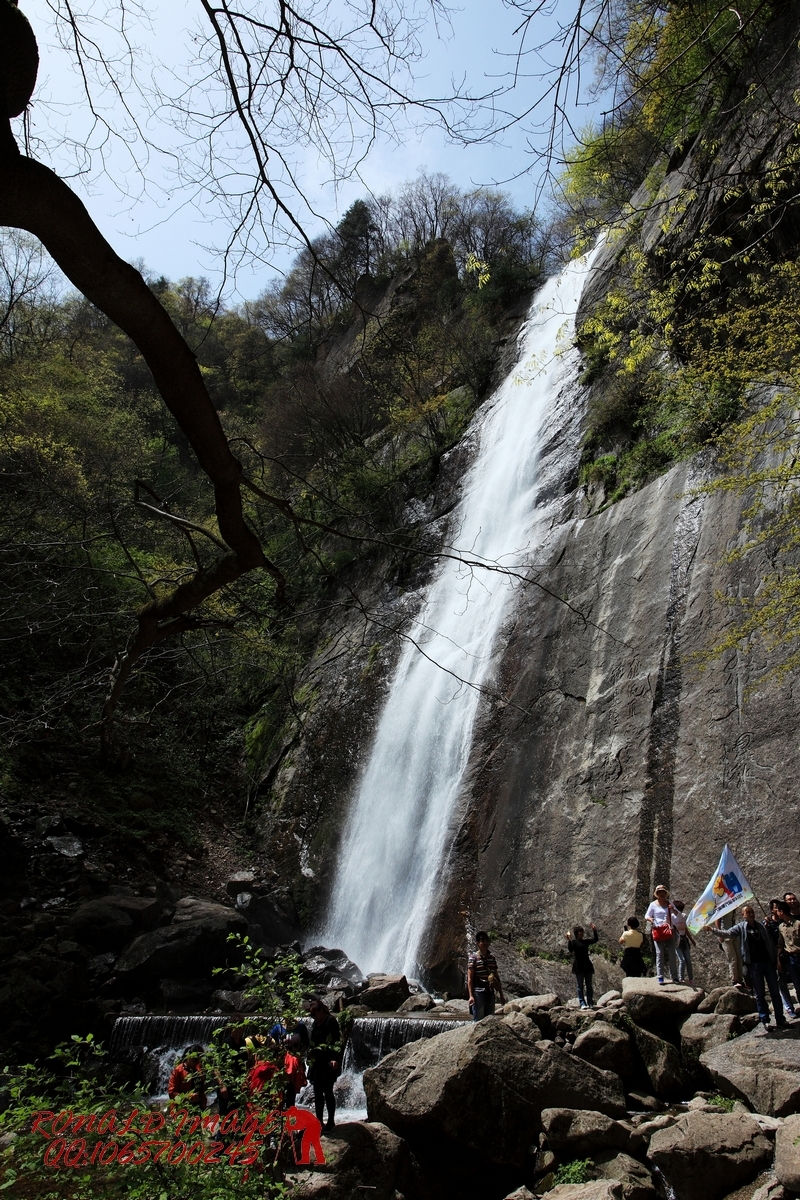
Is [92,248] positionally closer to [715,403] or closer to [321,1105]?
[321,1105]

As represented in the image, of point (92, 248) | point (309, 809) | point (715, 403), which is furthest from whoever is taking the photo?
point (309, 809)

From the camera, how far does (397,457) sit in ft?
76.9

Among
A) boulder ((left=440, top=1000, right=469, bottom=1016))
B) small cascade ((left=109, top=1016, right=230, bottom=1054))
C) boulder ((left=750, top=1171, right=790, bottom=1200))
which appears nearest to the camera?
boulder ((left=750, top=1171, right=790, bottom=1200))

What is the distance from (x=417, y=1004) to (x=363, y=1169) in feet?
15.2

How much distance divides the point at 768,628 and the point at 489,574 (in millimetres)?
7897

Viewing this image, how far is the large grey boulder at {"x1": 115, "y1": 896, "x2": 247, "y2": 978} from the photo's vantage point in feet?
34.6

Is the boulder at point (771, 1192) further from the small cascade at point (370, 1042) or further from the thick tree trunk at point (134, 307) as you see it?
the thick tree trunk at point (134, 307)

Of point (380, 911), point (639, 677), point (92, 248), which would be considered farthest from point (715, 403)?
point (92, 248)

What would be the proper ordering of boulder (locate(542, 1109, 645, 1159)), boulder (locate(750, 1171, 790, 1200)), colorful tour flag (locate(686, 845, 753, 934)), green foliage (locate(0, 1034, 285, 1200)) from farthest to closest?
colorful tour flag (locate(686, 845, 753, 934)) < boulder (locate(542, 1109, 645, 1159)) < boulder (locate(750, 1171, 790, 1200)) < green foliage (locate(0, 1034, 285, 1200))

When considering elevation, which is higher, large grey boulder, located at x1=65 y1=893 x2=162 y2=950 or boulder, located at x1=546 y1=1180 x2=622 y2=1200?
large grey boulder, located at x1=65 y1=893 x2=162 y2=950

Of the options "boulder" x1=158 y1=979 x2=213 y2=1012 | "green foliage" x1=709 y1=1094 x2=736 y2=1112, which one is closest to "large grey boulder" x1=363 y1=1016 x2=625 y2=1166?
"green foliage" x1=709 y1=1094 x2=736 y2=1112

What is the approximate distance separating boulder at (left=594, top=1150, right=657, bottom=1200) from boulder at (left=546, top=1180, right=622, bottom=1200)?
0.16 metres

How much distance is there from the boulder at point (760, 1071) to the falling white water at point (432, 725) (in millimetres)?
4916

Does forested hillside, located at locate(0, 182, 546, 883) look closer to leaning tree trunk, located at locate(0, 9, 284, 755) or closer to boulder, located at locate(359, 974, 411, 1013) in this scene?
leaning tree trunk, located at locate(0, 9, 284, 755)
